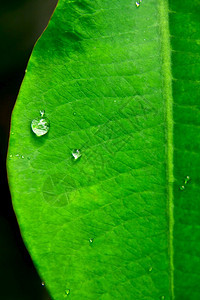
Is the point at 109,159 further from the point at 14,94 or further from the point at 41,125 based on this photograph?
the point at 14,94

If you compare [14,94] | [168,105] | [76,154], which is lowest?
[14,94]

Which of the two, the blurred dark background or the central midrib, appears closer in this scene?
the central midrib

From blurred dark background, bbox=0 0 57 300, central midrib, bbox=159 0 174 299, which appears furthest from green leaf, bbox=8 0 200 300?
blurred dark background, bbox=0 0 57 300

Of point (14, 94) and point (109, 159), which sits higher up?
point (109, 159)

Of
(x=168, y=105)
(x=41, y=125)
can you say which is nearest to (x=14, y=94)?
(x=41, y=125)

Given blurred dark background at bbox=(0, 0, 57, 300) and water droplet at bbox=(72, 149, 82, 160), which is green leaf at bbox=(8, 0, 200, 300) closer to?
water droplet at bbox=(72, 149, 82, 160)

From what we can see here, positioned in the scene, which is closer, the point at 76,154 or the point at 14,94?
the point at 76,154

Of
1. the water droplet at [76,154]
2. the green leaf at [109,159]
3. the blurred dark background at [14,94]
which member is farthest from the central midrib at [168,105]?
the blurred dark background at [14,94]

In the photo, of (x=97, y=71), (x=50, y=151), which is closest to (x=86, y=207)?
(x=50, y=151)
